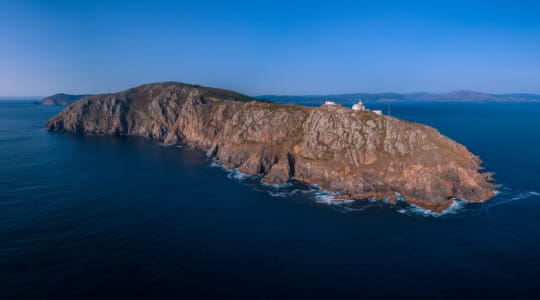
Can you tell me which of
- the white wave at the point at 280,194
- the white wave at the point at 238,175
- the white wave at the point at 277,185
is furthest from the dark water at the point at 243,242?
the white wave at the point at 238,175

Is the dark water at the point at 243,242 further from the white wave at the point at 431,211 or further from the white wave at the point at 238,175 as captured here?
the white wave at the point at 238,175

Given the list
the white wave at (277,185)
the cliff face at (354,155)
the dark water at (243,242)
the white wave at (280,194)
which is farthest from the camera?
the white wave at (277,185)

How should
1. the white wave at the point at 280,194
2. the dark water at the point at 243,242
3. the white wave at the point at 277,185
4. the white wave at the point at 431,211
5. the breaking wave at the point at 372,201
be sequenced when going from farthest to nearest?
the white wave at the point at 277,185 < the white wave at the point at 280,194 < the breaking wave at the point at 372,201 < the white wave at the point at 431,211 < the dark water at the point at 243,242

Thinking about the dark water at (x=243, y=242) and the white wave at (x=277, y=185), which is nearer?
the dark water at (x=243, y=242)

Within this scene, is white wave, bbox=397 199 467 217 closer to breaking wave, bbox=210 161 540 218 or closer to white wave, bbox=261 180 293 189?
breaking wave, bbox=210 161 540 218

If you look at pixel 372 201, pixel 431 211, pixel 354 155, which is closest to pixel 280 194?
pixel 372 201

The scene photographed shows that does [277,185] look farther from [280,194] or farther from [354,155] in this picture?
[354,155]

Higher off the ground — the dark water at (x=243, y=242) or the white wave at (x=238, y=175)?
the white wave at (x=238, y=175)

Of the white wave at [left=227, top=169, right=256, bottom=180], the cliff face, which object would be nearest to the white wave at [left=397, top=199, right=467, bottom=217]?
the cliff face

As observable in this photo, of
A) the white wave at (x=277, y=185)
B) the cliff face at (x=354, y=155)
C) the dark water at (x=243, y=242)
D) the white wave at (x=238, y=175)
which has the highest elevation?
the cliff face at (x=354, y=155)

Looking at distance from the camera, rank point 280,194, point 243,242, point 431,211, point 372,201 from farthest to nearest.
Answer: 1. point 280,194
2. point 372,201
3. point 431,211
4. point 243,242
